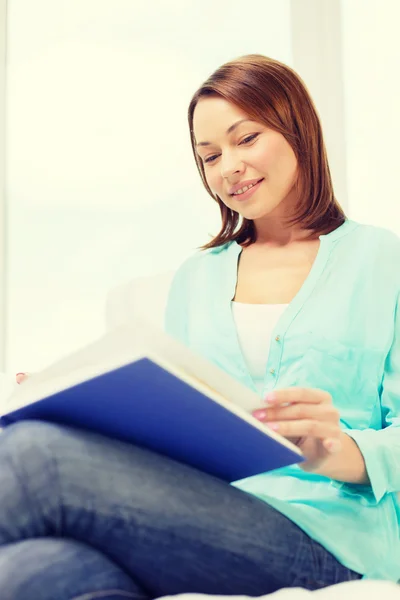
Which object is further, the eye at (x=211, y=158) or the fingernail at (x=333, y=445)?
the eye at (x=211, y=158)

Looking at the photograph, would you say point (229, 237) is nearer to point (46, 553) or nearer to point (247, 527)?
point (247, 527)

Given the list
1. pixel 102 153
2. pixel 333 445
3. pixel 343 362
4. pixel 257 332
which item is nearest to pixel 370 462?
pixel 333 445

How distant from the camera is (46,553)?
72 cm

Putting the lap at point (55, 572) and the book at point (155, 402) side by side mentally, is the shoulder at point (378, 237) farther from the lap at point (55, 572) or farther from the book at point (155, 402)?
the lap at point (55, 572)

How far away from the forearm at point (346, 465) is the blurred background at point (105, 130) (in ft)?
4.83

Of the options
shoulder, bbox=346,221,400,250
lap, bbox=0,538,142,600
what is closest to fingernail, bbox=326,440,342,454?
lap, bbox=0,538,142,600

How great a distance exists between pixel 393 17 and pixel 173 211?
32.3 inches

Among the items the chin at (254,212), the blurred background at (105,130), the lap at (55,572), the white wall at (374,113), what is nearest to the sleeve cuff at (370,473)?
the lap at (55,572)

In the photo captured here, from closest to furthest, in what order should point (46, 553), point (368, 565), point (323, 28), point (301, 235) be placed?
point (46, 553)
point (368, 565)
point (301, 235)
point (323, 28)

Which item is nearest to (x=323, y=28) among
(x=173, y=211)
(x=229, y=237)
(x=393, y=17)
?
(x=393, y=17)

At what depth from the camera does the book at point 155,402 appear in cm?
70

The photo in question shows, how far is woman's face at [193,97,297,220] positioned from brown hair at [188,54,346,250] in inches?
0.7

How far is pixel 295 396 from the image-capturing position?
83cm

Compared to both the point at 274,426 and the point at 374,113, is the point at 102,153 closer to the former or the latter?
the point at 374,113
